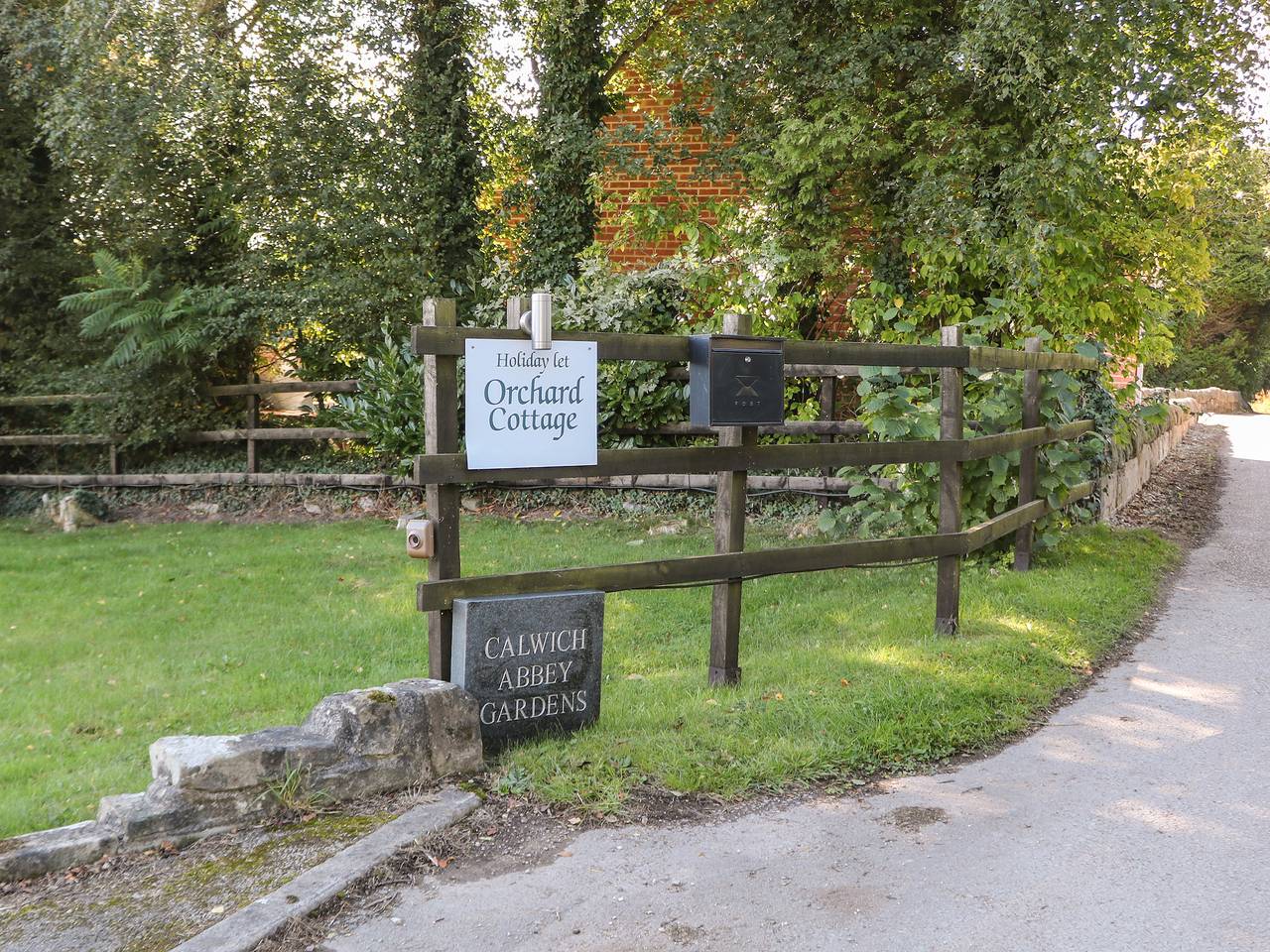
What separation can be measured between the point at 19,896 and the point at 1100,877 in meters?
3.32

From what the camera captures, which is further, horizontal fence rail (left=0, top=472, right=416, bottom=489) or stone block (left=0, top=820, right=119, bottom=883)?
horizontal fence rail (left=0, top=472, right=416, bottom=489)

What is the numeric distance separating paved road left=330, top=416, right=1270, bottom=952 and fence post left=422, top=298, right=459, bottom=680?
1.06m

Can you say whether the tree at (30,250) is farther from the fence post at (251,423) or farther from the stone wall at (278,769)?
the stone wall at (278,769)

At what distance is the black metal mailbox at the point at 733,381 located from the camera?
496 cm

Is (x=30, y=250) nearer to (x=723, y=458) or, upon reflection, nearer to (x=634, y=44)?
(x=634, y=44)

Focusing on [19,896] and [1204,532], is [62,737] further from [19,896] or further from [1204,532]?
[1204,532]

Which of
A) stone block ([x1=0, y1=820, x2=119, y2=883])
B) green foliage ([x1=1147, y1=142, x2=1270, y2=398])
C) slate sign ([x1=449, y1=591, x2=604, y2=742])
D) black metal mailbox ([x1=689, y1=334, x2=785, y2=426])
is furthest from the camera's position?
green foliage ([x1=1147, y1=142, x2=1270, y2=398])

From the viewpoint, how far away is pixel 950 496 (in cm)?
636

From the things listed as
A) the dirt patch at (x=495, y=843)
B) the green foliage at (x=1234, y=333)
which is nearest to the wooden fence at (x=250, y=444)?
the dirt patch at (x=495, y=843)

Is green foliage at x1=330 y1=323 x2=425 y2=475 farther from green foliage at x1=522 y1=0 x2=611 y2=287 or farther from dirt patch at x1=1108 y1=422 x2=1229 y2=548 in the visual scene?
dirt patch at x1=1108 y1=422 x2=1229 y2=548

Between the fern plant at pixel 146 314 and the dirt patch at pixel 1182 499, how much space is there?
10.3m

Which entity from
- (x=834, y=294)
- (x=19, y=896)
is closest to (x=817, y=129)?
(x=834, y=294)

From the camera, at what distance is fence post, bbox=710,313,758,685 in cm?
516

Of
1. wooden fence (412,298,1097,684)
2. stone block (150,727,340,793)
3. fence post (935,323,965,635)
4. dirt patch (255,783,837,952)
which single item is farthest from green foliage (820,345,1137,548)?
stone block (150,727,340,793)
